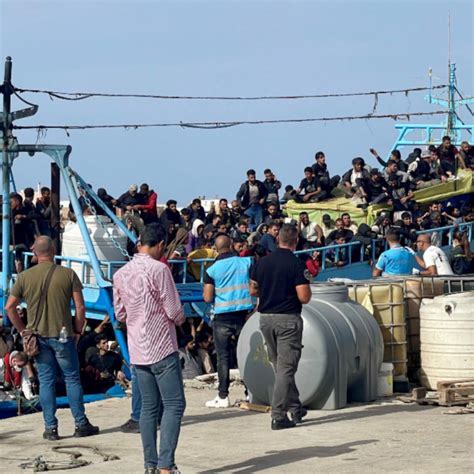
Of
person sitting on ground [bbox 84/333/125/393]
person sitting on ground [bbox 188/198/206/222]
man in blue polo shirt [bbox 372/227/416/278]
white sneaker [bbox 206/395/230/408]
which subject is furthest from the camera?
person sitting on ground [bbox 188/198/206/222]

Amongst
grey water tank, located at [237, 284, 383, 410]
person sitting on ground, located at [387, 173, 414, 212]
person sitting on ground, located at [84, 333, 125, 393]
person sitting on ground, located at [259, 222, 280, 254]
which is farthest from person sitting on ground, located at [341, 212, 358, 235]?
grey water tank, located at [237, 284, 383, 410]

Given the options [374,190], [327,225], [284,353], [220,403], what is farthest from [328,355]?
[374,190]

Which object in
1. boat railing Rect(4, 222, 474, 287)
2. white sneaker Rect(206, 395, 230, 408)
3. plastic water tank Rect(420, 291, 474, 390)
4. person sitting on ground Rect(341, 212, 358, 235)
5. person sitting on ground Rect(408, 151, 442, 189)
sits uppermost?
person sitting on ground Rect(408, 151, 442, 189)

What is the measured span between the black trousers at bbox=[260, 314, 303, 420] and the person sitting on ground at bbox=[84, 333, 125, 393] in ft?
21.4

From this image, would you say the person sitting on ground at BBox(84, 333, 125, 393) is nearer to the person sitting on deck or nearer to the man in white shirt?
the man in white shirt

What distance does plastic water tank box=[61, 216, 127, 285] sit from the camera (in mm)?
20828

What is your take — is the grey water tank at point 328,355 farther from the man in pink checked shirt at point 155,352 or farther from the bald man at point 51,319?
the man in pink checked shirt at point 155,352

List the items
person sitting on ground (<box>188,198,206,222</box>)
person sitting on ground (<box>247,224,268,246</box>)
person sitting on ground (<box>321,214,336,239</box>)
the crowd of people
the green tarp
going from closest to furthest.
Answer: the crowd of people → person sitting on ground (<box>247,224,268,246</box>) → person sitting on ground (<box>188,198,206,222</box>) → person sitting on ground (<box>321,214,336,239</box>) → the green tarp

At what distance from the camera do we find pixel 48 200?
22000 millimetres

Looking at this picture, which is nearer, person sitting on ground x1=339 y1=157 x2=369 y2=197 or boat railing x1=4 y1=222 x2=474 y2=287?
boat railing x1=4 y1=222 x2=474 y2=287

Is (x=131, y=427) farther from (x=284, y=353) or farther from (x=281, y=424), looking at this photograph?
(x=284, y=353)

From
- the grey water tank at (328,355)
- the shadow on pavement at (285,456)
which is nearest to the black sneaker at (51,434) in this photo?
the shadow on pavement at (285,456)

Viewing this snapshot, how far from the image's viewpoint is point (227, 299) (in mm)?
12141

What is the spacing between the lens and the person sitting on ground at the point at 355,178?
25.5 m
